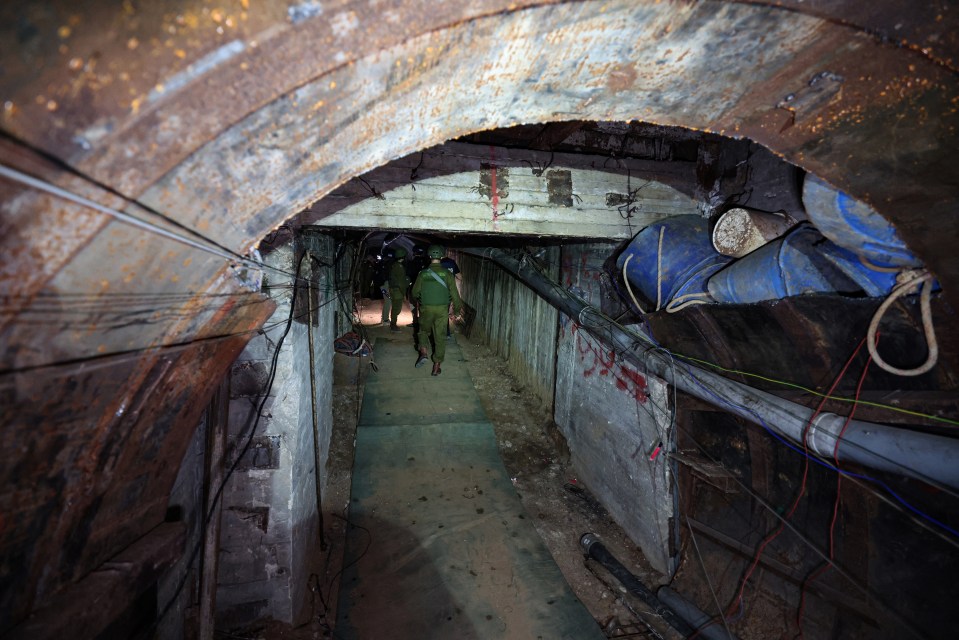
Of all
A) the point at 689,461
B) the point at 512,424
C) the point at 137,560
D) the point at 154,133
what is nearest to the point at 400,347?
the point at 512,424

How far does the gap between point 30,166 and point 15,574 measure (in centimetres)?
150

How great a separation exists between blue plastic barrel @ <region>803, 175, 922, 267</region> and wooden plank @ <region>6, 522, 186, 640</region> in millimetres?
4001

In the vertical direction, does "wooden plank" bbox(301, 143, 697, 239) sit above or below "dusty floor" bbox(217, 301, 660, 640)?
above

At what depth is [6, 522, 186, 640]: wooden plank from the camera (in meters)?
1.48

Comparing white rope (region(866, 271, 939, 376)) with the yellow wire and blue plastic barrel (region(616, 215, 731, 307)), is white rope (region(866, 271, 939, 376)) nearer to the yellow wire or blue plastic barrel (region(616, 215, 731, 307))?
the yellow wire

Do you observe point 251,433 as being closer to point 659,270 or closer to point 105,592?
point 105,592

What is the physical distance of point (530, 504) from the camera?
589 cm

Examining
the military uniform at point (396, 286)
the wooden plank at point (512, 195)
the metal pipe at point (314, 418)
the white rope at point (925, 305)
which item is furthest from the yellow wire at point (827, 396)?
the military uniform at point (396, 286)

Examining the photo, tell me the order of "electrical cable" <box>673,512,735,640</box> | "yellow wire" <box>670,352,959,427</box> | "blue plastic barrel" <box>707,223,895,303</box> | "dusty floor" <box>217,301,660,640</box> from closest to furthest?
"yellow wire" <box>670,352,959,427</box>, "blue plastic barrel" <box>707,223,895,303</box>, "electrical cable" <box>673,512,735,640</box>, "dusty floor" <box>217,301,660,640</box>

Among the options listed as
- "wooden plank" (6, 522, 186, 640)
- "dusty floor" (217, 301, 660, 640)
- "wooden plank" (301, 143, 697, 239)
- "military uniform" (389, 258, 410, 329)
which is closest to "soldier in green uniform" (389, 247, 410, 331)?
"military uniform" (389, 258, 410, 329)

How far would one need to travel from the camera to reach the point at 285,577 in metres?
3.79

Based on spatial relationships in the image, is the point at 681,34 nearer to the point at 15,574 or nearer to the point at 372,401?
the point at 15,574

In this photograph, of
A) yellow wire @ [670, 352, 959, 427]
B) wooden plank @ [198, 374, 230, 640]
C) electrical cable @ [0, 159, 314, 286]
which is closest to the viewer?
electrical cable @ [0, 159, 314, 286]

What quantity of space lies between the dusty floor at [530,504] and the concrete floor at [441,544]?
9.4 inches
